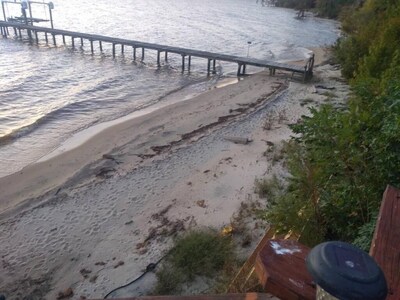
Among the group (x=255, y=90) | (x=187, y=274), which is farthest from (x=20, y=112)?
(x=187, y=274)

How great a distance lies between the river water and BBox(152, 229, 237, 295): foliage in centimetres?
893

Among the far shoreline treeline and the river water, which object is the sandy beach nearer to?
the river water

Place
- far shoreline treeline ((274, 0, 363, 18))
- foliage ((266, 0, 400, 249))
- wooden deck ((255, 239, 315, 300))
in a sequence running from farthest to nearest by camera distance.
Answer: far shoreline treeline ((274, 0, 363, 18)), foliage ((266, 0, 400, 249)), wooden deck ((255, 239, 315, 300))

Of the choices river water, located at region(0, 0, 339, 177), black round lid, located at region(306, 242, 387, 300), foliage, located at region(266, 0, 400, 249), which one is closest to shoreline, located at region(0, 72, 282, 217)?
river water, located at region(0, 0, 339, 177)

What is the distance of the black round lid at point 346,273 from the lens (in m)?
1.22

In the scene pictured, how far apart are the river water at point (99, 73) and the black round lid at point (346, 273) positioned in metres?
14.0

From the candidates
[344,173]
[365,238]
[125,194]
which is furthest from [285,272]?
[125,194]

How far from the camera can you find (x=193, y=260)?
704cm

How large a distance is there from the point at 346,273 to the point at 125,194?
10.0 m

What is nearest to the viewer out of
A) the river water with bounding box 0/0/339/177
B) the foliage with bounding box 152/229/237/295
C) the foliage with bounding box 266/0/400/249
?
the foliage with bounding box 266/0/400/249

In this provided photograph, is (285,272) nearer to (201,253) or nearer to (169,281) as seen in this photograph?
(169,281)

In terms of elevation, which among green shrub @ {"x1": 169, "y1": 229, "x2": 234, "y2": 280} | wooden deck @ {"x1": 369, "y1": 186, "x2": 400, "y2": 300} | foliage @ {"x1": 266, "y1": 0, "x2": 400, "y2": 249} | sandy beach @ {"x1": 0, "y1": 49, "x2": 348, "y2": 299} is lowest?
sandy beach @ {"x1": 0, "y1": 49, "x2": 348, "y2": 299}

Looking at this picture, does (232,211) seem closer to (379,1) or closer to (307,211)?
(307,211)

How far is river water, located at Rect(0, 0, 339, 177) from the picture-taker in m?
17.8
